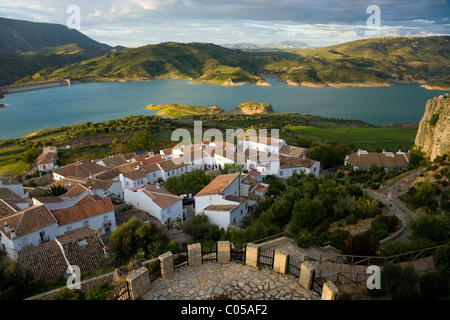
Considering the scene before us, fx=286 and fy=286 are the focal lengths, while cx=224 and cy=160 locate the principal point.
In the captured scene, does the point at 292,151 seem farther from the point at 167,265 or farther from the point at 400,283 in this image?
the point at 167,265

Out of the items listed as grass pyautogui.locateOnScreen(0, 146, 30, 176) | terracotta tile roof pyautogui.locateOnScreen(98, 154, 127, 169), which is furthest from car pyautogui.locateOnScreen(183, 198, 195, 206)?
grass pyautogui.locateOnScreen(0, 146, 30, 176)

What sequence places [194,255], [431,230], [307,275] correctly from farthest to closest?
[431,230]
[194,255]
[307,275]

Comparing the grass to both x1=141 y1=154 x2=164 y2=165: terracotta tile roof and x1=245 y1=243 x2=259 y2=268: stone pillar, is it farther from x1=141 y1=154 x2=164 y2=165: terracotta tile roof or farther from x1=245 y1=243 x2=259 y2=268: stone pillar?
x1=245 y1=243 x2=259 y2=268: stone pillar

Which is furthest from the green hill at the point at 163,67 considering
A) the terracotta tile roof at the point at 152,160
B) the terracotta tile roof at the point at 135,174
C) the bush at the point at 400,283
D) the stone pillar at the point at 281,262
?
the stone pillar at the point at 281,262

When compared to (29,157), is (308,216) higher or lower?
higher

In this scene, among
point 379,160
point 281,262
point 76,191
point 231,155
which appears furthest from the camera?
point 231,155

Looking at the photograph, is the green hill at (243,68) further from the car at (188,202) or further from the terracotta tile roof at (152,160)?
the car at (188,202)

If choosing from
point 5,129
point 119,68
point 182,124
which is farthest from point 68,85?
point 182,124

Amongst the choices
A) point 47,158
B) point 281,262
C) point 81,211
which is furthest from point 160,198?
point 47,158
